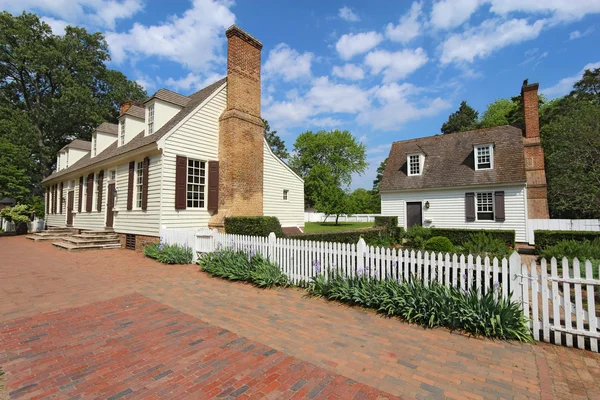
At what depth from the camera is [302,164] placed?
160 ft

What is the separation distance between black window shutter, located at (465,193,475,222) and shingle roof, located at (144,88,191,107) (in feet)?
56.3

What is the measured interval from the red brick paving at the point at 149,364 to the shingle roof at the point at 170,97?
35.1 ft

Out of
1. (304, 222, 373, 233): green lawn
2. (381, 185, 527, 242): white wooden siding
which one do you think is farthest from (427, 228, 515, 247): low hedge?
(304, 222, 373, 233): green lawn

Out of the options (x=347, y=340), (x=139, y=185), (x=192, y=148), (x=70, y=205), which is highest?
(x=192, y=148)

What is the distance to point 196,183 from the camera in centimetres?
1195

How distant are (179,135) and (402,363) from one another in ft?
36.5

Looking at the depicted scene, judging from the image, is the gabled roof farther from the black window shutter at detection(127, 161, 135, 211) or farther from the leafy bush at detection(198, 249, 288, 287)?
the leafy bush at detection(198, 249, 288, 287)

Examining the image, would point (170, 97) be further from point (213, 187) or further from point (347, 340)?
point (347, 340)

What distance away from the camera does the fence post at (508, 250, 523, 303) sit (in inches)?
167

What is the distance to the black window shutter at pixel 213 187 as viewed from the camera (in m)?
12.1

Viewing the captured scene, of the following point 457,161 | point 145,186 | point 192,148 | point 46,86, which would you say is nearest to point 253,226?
point 192,148

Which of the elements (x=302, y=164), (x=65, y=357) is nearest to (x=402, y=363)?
(x=65, y=357)

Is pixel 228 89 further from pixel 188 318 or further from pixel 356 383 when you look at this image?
pixel 356 383

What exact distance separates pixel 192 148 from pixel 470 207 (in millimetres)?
16199
